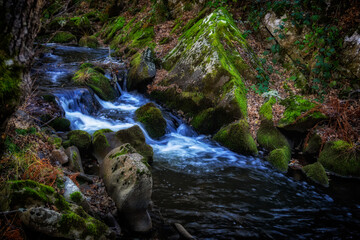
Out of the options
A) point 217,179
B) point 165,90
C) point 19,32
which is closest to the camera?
point 19,32

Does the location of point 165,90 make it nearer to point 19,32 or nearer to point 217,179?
point 217,179

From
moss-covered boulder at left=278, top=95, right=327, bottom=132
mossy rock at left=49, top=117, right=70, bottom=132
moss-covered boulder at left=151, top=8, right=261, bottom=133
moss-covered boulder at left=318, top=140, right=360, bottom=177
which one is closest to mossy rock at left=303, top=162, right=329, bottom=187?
moss-covered boulder at left=318, top=140, right=360, bottom=177

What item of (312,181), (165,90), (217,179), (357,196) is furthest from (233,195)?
(165,90)

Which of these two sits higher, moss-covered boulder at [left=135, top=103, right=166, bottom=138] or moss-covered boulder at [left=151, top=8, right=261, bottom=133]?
moss-covered boulder at [left=151, top=8, right=261, bottom=133]

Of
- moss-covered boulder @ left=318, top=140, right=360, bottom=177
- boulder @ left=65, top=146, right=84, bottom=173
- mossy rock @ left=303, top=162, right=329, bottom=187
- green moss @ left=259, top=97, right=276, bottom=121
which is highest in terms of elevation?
green moss @ left=259, top=97, right=276, bottom=121

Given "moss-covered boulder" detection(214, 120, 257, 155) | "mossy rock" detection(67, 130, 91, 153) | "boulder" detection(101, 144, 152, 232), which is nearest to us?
"boulder" detection(101, 144, 152, 232)

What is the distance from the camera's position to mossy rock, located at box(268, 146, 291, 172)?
6.96 metres

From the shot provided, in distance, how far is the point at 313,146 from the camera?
7.80 m

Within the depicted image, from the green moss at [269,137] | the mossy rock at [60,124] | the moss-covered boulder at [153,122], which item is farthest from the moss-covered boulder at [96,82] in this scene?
the green moss at [269,137]

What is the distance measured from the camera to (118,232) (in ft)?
12.3

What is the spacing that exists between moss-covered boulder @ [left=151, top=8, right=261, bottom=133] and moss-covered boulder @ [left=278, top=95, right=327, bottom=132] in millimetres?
1475

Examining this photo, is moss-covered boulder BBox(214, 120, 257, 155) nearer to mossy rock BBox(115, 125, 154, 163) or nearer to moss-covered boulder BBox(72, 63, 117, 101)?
mossy rock BBox(115, 125, 154, 163)

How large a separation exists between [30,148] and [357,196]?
24.6ft

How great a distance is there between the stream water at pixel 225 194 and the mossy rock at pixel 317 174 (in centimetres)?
36
